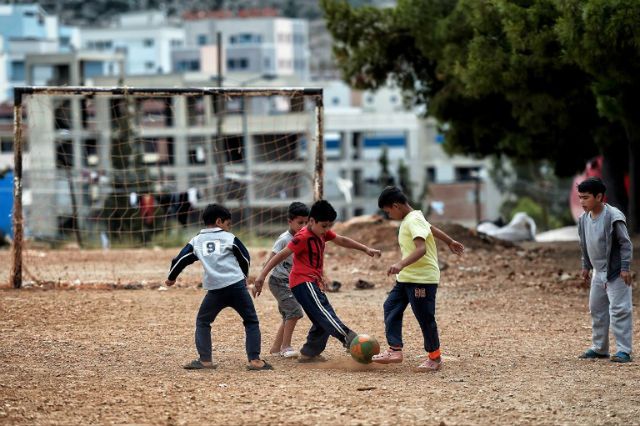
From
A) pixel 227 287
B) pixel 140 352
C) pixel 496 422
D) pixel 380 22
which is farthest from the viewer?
pixel 380 22

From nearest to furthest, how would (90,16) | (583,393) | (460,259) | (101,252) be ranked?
(583,393) < (460,259) < (101,252) < (90,16)

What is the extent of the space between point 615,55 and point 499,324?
5632mm

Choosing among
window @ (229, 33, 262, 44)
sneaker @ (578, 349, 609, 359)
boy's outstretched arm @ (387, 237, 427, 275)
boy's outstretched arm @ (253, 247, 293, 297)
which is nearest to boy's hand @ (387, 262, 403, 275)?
boy's outstretched arm @ (387, 237, 427, 275)

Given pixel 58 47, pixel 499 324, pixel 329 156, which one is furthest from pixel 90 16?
pixel 499 324

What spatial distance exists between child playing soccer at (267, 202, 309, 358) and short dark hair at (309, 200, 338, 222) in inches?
22.2

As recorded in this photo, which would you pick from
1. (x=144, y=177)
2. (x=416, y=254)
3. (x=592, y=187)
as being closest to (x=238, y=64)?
(x=144, y=177)

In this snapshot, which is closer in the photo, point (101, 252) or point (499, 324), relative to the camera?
point (499, 324)

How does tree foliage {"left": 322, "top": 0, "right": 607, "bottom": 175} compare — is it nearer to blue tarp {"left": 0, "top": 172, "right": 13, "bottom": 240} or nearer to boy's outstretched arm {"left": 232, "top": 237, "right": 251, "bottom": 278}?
boy's outstretched arm {"left": 232, "top": 237, "right": 251, "bottom": 278}

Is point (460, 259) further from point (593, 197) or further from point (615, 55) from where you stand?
point (593, 197)

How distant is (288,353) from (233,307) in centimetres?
99

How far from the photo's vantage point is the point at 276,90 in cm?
1820

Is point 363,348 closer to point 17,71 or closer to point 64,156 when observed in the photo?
point 64,156

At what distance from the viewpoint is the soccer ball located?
10.7 m

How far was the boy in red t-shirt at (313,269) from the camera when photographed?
427 inches
